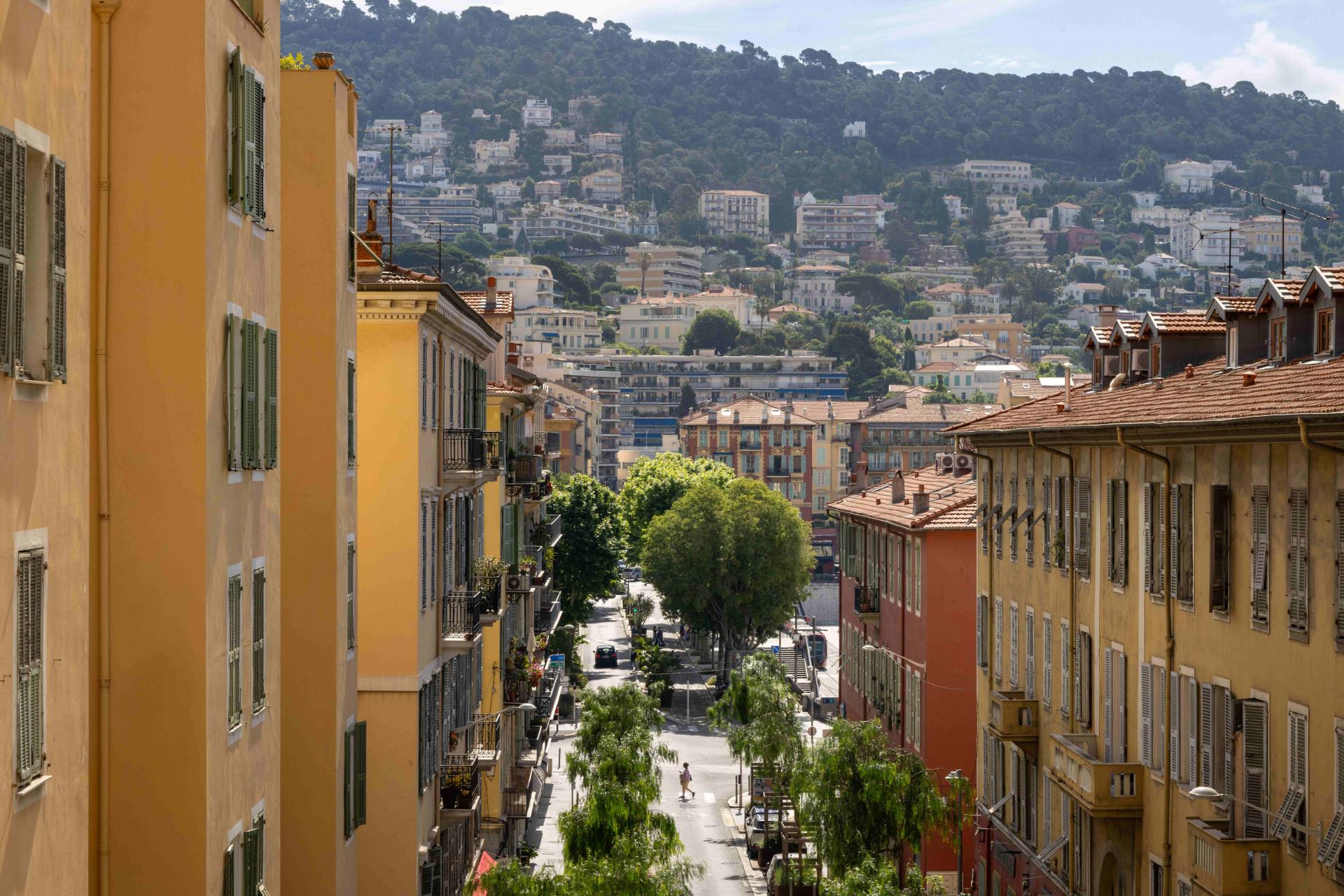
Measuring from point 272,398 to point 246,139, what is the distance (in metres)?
2.58

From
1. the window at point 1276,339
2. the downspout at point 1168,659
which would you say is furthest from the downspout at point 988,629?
the window at point 1276,339

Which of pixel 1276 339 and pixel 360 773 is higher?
pixel 1276 339

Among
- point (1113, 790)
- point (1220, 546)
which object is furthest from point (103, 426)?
point (1113, 790)

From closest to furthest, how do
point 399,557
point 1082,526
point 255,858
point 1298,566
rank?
point 255,858
point 1298,566
point 399,557
point 1082,526

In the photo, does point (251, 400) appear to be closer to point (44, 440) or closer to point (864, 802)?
point (44, 440)

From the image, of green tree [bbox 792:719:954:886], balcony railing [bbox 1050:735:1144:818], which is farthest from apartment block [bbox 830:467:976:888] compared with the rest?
balcony railing [bbox 1050:735:1144:818]

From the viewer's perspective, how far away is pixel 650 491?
12888 cm

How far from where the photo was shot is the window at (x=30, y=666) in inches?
447

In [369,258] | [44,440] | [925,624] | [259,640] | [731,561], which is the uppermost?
[369,258]

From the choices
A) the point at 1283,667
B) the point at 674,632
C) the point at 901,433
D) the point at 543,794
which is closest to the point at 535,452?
the point at 543,794

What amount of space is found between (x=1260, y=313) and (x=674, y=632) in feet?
352

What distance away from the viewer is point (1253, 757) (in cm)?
2383

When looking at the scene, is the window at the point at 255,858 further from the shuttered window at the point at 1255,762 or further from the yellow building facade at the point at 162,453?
the shuttered window at the point at 1255,762

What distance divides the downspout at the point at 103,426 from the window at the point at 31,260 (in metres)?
2.52
